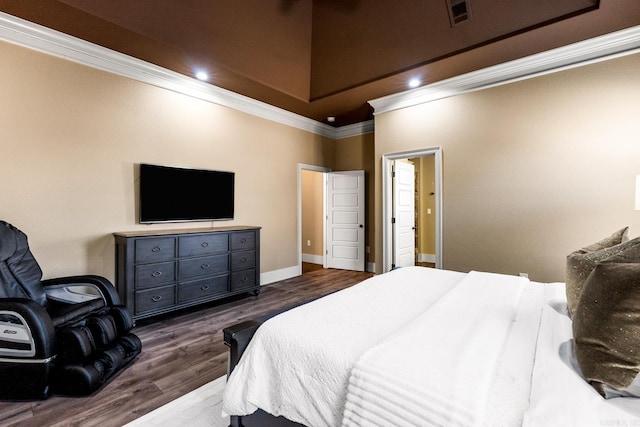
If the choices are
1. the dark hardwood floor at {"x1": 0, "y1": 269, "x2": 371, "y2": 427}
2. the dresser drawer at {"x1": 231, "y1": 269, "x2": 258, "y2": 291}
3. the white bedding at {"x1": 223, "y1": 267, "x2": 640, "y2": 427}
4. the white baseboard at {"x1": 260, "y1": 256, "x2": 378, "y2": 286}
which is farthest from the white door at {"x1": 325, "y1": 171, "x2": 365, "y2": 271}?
the white bedding at {"x1": 223, "y1": 267, "x2": 640, "y2": 427}

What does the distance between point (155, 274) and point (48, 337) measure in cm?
123

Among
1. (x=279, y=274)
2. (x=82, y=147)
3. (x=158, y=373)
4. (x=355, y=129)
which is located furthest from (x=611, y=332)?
(x=355, y=129)

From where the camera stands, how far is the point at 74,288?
103 inches

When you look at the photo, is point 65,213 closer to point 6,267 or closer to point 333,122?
point 6,267

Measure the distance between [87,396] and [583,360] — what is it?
2690mm

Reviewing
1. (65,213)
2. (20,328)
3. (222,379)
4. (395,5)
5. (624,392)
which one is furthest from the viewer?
(395,5)

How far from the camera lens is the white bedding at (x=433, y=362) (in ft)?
2.73

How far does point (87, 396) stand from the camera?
1.96 metres

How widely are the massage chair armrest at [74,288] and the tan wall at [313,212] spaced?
14.4 feet

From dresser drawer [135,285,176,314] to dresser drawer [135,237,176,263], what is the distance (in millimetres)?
328

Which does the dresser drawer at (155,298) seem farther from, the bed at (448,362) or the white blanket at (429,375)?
the white blanket at (429,375)

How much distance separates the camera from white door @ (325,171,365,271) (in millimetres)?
5641

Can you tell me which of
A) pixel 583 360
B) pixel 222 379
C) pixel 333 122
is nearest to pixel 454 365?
pixel 583 360

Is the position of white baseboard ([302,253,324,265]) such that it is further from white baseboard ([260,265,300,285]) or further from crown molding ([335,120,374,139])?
crown molding ([335,120,374,139])
